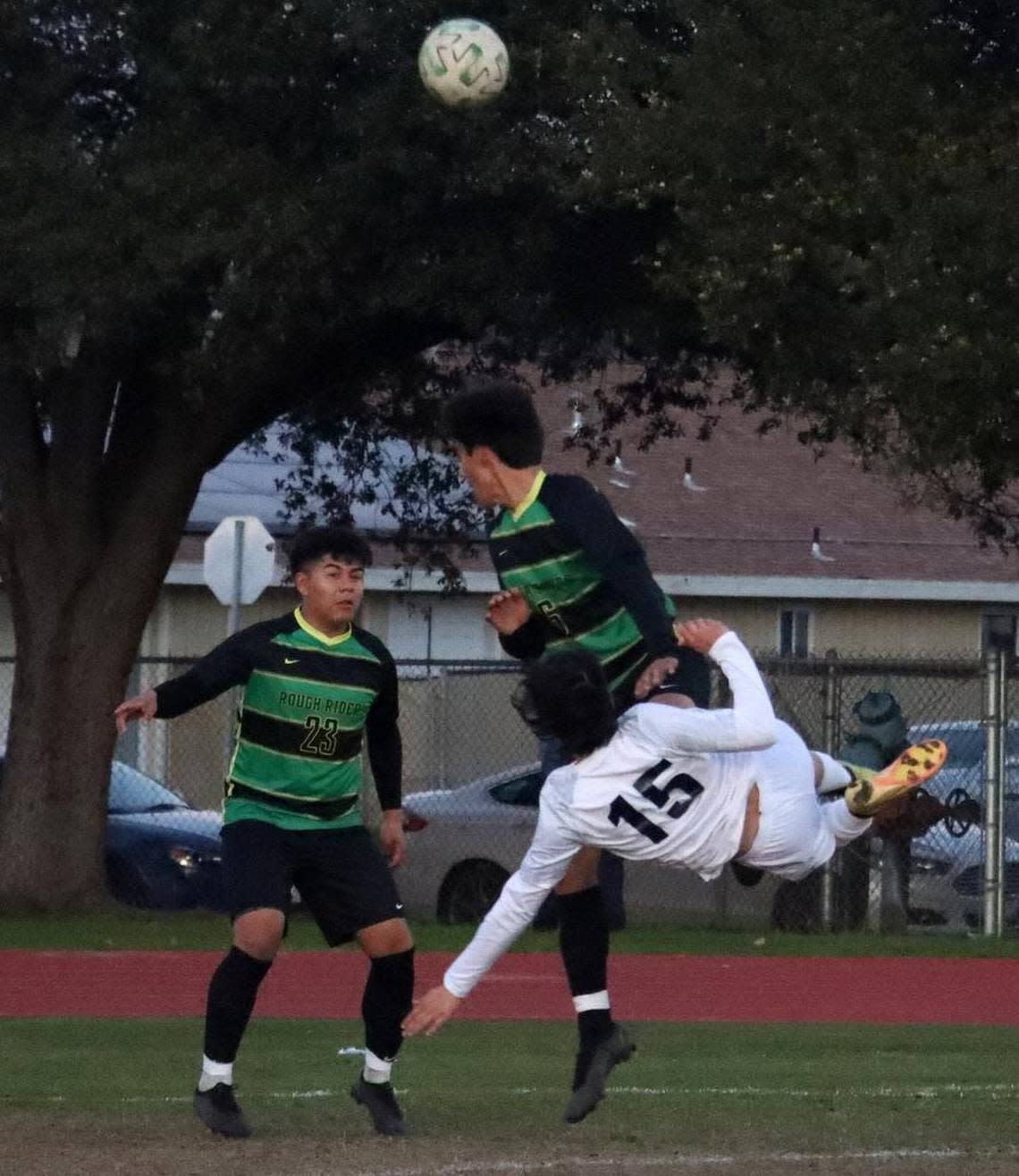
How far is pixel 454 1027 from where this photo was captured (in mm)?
11570

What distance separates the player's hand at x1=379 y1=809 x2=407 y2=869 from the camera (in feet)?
26.3

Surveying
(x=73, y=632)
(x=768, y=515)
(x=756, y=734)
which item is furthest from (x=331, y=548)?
(x=768, y=515)

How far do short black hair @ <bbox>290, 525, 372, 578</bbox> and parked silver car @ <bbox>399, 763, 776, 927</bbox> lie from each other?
9952 mm

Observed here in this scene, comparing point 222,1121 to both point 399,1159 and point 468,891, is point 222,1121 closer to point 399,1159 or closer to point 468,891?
point 399,1159

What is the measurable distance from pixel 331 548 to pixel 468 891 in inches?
428

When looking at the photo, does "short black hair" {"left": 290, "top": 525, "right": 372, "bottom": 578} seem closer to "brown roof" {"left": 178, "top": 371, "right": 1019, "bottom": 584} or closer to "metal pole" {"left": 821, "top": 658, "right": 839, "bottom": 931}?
"metal pole" {"left": 821, "top": 658, "right": 839, "bottom": 931}

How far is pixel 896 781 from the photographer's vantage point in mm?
7125

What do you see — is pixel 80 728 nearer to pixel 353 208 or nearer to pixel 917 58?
pixel 353 208

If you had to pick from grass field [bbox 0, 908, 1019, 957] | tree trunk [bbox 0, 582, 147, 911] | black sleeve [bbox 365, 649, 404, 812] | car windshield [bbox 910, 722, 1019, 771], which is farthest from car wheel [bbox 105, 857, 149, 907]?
black sleeve [bbox 365, 649, 404, 812]

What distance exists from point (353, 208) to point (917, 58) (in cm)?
345

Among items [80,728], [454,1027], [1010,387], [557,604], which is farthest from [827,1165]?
[80,728]

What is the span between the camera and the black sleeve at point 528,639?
7387mm

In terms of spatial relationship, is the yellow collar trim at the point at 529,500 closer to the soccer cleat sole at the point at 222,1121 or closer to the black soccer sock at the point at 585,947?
the black soccer sock at the point at 585,947

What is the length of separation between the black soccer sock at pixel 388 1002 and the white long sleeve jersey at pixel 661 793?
2.99 feet
